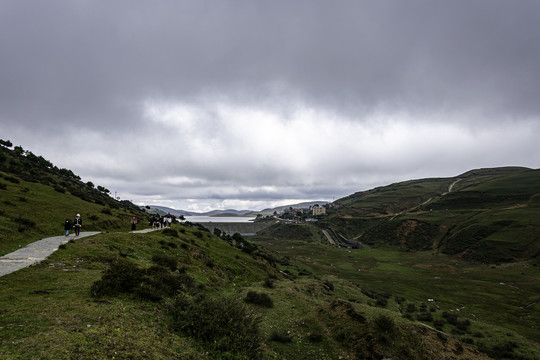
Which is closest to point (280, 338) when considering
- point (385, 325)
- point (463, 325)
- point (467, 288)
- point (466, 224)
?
point (385, 325)

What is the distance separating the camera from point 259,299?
19.0 meters

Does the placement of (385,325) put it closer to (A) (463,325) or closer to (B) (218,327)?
(B) (218,327)

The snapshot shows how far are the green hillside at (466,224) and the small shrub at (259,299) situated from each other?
300ft

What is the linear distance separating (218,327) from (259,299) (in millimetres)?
9946

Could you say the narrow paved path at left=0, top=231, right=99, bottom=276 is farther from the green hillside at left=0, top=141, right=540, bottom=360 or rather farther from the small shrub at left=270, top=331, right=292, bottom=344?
the small shrub at left=270, top=331, right=292, bottom=344

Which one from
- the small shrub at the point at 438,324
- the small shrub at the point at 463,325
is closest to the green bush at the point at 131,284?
the small shrub at the point at 438,324

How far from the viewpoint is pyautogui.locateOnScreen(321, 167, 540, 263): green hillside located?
81062 millimetres

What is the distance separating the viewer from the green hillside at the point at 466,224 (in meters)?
81.1

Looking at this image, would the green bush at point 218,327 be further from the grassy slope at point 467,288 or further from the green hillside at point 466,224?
the green hillside at point 466,224

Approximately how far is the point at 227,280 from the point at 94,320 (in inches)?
720

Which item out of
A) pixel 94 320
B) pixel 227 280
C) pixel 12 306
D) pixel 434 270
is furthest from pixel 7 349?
pixel 434 270

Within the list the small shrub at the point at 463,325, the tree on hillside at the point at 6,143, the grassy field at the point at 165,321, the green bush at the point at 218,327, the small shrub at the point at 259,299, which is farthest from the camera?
the tree on hillside at the point at 6,143

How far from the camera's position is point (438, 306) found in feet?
119

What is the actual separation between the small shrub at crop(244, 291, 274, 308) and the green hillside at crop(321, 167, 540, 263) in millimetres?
91569
